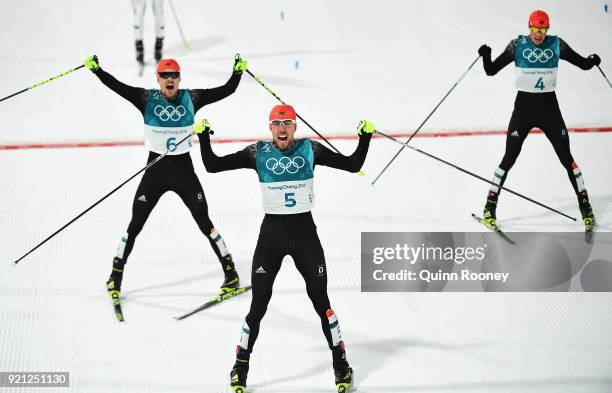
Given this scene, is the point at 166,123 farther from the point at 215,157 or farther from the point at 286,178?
the point at 286,178

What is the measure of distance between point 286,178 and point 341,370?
3.65ft

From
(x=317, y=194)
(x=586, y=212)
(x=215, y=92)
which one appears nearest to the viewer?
(x=215, y=92)

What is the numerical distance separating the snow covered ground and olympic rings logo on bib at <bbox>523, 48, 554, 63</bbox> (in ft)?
4.21

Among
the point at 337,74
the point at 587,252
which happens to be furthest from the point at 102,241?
the point at 337,74

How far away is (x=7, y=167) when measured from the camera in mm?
7922

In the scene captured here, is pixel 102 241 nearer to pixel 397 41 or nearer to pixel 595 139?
pixel 595 139

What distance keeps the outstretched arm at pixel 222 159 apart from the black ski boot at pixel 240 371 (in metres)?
1.01

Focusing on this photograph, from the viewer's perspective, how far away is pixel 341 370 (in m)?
4.94

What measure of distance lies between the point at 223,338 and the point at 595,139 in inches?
188

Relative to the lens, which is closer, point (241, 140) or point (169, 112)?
point (169, 112)

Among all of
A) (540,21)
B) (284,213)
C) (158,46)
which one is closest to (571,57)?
(540,21)

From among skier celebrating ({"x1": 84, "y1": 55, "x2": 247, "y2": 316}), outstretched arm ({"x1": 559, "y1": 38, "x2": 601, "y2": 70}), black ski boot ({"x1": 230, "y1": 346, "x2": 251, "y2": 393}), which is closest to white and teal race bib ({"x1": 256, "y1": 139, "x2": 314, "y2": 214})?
black ski boot ({"x1": 230, "y1": 346, "x2": 251, "y2": 393})

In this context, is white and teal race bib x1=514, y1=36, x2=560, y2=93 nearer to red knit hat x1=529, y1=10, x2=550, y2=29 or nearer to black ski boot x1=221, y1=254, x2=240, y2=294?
red knit hat x1=529, y1=10, x2=550, y2=29

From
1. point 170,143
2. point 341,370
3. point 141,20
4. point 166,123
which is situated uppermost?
point 141,20
